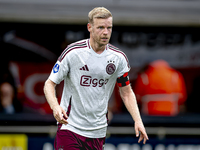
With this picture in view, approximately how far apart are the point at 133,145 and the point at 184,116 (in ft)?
3.63

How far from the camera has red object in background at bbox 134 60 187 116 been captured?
281 inches

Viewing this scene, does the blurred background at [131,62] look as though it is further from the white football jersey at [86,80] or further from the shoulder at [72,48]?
the shoulder at [72,48]

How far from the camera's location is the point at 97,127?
4.05 m

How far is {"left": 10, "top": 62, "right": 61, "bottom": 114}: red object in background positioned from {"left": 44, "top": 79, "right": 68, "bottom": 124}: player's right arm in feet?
13.6

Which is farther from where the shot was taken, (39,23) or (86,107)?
(39,23)

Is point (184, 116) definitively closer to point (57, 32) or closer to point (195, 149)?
point (195, 149)

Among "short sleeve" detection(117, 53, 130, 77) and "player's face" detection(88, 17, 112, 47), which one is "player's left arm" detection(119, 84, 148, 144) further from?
"player's face" detection(88, 17, 112, 47)

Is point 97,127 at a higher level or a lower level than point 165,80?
lower

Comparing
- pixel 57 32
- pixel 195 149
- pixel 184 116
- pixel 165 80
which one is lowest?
pixel 195 149

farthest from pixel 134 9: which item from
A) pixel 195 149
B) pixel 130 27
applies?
pixel 195 149

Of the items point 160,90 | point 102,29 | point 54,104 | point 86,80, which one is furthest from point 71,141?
point 160,90

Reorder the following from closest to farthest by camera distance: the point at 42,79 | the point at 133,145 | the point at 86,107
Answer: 1. the point at 86,107
2. the point at 133,145
3. the point at 42,79

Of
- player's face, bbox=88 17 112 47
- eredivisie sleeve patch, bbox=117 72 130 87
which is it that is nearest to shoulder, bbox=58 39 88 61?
player's face, bbox=88 17 112 47

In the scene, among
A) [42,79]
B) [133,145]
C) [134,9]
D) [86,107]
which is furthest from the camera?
[42,79]
